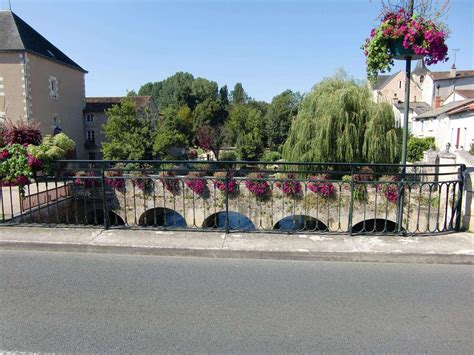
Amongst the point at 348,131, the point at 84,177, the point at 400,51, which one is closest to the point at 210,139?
the point at 348,131

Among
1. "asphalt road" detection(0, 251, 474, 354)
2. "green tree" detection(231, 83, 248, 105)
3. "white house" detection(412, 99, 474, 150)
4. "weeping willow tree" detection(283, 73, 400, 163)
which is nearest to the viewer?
"asphalt road" detection(0, 251, 474, 354)

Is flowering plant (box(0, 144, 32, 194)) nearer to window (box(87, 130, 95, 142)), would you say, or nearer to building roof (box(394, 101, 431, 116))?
window (box(87, 130, 95, 142))

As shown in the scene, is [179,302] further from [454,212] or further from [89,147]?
[89,147]

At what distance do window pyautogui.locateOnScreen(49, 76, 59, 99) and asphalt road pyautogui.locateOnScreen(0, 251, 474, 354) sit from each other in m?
30.6

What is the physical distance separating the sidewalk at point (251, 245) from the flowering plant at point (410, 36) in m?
2.78

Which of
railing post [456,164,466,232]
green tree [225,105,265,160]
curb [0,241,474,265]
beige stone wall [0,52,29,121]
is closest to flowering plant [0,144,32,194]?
curb [0,241,474,265]

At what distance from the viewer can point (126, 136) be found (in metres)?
29.1

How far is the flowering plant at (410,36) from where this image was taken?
524cm

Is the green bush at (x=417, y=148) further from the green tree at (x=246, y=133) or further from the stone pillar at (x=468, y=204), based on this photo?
the stone pillar at (x=468, y=204)

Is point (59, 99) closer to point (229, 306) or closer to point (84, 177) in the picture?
point (84, 177)

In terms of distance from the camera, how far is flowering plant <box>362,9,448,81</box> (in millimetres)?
5241

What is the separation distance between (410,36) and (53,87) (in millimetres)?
32840

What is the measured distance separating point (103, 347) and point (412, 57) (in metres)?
5.80

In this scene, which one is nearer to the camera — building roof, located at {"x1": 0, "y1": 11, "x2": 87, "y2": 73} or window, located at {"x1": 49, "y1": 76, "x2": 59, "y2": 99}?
building roof, located at {"x1": 0, "y1": 11, "x2": 87, "y2": 73}
